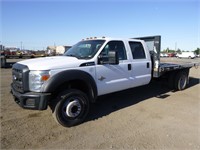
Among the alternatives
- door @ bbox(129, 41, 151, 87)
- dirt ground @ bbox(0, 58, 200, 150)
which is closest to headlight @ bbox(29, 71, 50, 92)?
dirt ground @ bbox(0, 58, 200, 150)

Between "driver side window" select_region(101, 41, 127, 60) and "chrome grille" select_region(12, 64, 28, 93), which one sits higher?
"driver side window" select_region(101, 41, 127, 60)

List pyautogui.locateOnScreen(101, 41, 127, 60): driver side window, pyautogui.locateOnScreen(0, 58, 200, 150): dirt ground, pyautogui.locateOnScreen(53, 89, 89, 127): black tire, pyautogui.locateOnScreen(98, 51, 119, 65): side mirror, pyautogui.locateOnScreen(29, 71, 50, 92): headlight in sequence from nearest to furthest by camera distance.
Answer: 1. pyautogui.locateOnScreen(0, 58, 200, 150): dirt ground
2. pyautogui.locateOnScreen(29, 71, 50, 92): headlight
3. pyautogui.locateOnScreen(53, 89, 89, 127): black tire
4. pyautogui.locateOnScreen(98, 51, 119, 65): side mirror
5. pyautogui.locateOnScreen(101, 41, 127, 60): driver side window

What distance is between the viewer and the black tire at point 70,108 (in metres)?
3.78

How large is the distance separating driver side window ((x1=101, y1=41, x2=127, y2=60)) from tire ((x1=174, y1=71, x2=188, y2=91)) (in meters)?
3.37

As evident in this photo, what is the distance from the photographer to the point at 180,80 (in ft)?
24.4

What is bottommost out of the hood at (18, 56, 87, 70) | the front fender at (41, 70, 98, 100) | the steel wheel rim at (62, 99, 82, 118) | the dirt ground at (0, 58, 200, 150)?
the dirt ground at (0, 58, 200, 150)

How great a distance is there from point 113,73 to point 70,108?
1.46 metres

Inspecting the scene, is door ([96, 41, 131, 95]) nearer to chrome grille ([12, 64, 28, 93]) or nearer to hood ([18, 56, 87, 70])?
hood ([18, 56, 87, 70])

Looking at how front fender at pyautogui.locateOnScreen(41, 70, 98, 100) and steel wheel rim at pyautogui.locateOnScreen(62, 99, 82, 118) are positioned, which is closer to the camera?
front fender at pyautogui.locateOnScreen(41, 70, 98, 100)

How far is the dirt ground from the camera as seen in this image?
3.28 meters

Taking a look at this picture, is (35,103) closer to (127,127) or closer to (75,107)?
(75,107)

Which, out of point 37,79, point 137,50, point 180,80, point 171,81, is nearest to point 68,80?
point 37,79

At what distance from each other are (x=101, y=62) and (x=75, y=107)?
1.24 meters

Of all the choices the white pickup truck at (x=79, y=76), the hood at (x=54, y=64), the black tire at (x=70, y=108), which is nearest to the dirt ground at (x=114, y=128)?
the black tire at (x=70, y=108)
